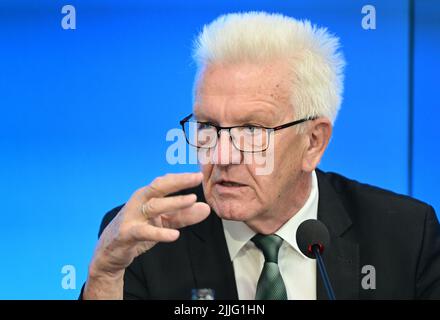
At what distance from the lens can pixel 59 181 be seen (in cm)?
228

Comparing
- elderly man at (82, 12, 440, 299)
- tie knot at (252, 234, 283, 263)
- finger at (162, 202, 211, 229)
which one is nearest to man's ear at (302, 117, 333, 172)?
elderly man at (82, 12, 440, 299)

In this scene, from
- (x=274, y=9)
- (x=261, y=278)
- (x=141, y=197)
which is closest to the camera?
(x=141, y=197)

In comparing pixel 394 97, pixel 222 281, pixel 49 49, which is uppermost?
pixel 49 49

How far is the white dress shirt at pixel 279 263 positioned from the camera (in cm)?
199

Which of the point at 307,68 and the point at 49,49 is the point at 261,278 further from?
the point at 49,49

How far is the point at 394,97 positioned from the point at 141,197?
1.00 metres

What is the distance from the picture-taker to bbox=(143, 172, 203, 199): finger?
5.05 feet

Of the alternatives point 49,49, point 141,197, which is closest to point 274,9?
point 49,49

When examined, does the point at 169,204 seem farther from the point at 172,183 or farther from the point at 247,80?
the point at 247,80

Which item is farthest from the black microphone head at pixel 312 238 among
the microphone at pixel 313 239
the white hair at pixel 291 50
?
the white hair at pixel 291 50

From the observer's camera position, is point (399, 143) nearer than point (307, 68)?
No

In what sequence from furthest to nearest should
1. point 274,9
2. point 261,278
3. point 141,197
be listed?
1. point 274,9
2. point 261,278
3. point 141,197

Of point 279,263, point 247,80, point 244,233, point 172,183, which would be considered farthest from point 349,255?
point 172,183

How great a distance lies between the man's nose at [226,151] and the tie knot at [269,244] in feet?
0.81
